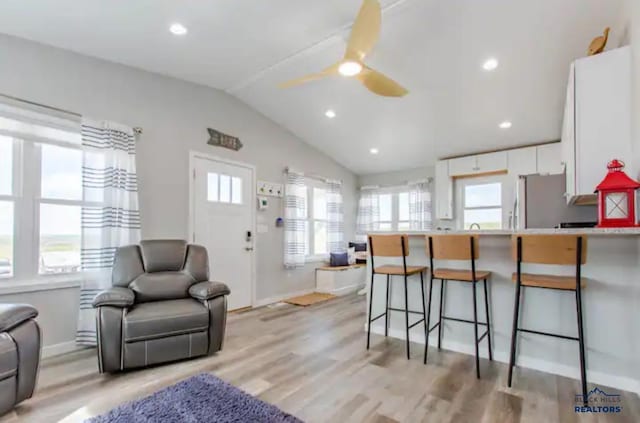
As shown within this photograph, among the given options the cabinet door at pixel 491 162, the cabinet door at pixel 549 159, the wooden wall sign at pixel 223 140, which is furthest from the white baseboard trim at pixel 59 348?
the cabinet door at pixel 549 159

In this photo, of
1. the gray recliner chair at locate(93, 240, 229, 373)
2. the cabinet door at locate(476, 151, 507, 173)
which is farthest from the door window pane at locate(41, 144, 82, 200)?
the cabinet door at locate(476, 151, 507, 173)

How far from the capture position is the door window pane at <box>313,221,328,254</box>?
5.95 metres

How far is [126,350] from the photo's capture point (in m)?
2.48

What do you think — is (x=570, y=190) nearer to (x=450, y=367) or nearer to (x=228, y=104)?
(x=450, y=367)

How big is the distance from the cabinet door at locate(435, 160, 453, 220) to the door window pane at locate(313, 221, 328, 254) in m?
2.06

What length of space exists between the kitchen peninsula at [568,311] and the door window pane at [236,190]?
2.53 m

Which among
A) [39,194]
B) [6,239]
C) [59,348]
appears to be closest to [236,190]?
[39,194]

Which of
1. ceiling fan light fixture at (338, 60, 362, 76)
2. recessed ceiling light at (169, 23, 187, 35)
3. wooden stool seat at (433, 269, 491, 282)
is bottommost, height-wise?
wooden stool seat at (433, 269, 491, 282)

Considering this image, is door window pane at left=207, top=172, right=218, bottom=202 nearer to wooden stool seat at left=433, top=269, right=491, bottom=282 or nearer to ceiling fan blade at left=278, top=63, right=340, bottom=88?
ceiling fan blade at left=278, top=63, right=340, bottom=88

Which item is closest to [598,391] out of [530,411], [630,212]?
[530,411]

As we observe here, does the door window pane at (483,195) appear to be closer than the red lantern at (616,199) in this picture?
No

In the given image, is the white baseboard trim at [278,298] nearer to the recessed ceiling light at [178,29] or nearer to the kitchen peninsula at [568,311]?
the kitchen peninsula at [568,311]

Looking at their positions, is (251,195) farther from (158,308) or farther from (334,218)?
(158,308)

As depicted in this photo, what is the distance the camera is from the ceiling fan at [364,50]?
219 cm
